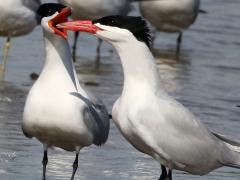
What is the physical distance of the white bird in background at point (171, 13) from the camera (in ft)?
51.1

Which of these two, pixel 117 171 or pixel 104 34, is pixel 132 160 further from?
pixel 104 34

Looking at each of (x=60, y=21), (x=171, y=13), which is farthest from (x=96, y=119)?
(x=171, y=13)

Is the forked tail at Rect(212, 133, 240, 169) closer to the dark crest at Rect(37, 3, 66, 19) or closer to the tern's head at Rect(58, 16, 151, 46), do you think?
the tern's head at Rect(58, 16, 151, 46)

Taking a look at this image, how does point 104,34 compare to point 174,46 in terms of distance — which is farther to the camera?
point 174,46

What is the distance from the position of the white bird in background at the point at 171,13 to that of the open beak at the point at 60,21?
7.53 metres

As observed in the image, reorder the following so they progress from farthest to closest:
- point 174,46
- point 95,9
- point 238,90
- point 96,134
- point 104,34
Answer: point 174,46
point 95,9
point 238,90
point 96,134
point 104,34

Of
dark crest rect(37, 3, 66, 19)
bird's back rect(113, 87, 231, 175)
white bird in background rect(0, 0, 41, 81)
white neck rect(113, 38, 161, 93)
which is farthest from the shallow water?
dark crest rect(37, 3, 66, 19)

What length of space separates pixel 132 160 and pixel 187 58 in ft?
18.5

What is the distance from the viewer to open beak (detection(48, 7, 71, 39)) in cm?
800

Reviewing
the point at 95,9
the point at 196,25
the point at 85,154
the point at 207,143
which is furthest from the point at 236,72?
the point at 207,143

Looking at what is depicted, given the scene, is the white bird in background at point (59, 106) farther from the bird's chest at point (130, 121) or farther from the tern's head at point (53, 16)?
the bird's chest at point (130, 121)

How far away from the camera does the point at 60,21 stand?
318 inches

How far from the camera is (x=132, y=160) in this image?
347 inches

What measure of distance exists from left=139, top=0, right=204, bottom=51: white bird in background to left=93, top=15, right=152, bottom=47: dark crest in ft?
26.3
